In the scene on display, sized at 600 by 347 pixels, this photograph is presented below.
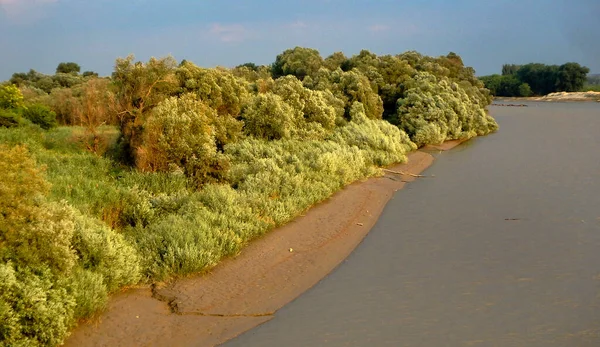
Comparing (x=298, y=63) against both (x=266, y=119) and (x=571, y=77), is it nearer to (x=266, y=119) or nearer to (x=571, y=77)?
(x=266, y=119)

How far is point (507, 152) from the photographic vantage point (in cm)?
3378

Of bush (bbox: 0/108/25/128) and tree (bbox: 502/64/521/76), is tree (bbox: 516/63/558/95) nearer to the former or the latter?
tree (bbox: 502/64/521/76)

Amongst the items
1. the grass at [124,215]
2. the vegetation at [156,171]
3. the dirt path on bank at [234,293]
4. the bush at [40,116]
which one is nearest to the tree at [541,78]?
the vegetation at [156,171]

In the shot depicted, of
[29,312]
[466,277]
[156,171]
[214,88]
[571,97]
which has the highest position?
[214,88]

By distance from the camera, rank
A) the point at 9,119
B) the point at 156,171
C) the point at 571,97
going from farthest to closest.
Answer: the point at 571,97
the point at 9,119
the point at 156,171

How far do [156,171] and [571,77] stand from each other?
4470 inches

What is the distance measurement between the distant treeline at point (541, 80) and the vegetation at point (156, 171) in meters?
88.9

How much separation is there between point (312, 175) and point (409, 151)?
46.7 feet

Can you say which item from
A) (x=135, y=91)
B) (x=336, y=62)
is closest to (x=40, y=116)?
(x=135, y=91)

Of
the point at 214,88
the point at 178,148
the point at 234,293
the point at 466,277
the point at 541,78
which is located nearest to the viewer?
the point at 234,293

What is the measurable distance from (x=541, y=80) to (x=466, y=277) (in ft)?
389

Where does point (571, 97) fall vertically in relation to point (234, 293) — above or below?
above

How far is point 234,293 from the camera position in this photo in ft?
37.8

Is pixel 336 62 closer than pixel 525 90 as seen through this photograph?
Yes
